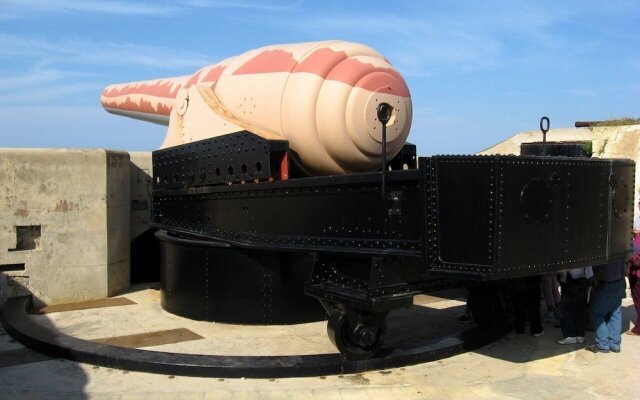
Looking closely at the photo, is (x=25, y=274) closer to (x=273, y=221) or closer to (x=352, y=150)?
(x=273, y=221)

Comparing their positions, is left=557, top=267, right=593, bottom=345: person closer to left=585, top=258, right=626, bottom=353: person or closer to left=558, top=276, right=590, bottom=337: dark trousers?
left=558, top=276, right=590, bottom=337: dark trousers

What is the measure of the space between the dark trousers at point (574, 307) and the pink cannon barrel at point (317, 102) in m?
2.13

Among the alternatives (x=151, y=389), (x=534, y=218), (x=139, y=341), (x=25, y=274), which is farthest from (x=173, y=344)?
(x=534, y=218)

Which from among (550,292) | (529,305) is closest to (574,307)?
(529,305)

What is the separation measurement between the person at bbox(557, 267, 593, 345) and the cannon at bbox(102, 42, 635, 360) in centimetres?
56

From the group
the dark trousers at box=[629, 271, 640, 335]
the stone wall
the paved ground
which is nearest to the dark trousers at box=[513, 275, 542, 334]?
the paved ground

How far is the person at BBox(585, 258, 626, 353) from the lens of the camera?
18.8 ft

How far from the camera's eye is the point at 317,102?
572 centimetres

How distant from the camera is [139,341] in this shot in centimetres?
602

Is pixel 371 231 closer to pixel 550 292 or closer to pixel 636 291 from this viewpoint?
pixel 636 291

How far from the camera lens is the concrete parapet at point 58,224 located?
303 inches

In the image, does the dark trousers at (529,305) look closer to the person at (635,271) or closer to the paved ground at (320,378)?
the paved ground at (320,378)

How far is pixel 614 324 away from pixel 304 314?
3006 mm

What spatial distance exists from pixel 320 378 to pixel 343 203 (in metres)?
1.41
